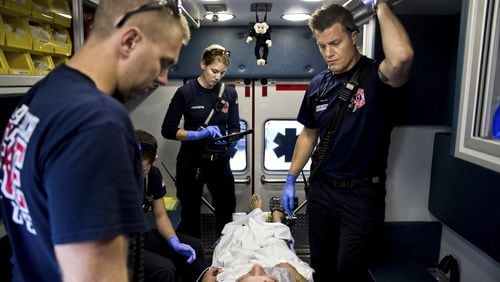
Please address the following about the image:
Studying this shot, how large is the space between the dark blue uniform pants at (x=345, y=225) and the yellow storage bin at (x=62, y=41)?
169cm

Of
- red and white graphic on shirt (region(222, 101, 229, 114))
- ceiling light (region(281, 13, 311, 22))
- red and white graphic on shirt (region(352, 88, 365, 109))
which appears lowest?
red and white graphic on shirt (region(222, 101, 229, 114))

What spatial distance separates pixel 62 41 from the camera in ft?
6.89

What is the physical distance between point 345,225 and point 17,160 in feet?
6.02

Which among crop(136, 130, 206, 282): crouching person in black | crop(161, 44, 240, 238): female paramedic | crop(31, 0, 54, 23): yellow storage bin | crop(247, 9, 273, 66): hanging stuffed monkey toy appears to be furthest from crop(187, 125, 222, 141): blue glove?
crop(31, 0, 54, 23): yellow storage bin

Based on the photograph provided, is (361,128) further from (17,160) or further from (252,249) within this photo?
(17,160)

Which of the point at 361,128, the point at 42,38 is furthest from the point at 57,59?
the point at 361,128

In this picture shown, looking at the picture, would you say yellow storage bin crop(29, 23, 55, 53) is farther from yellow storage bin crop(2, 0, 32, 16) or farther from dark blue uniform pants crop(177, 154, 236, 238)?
dark blue uniform pants crop(177, 154, 236, 238)

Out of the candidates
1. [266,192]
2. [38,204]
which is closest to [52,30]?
[38,204]

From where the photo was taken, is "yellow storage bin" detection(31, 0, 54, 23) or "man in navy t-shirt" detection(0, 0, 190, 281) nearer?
"man in navy t-shirt" detection(0, 0, 190, 281)

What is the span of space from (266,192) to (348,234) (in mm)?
2044

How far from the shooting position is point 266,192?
4230 millimetres

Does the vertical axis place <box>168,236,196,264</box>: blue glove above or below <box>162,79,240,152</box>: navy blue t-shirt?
below

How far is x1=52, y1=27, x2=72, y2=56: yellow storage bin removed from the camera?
2031 millimetres

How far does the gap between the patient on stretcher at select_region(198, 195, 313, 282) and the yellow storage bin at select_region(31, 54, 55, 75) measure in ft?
4.91
